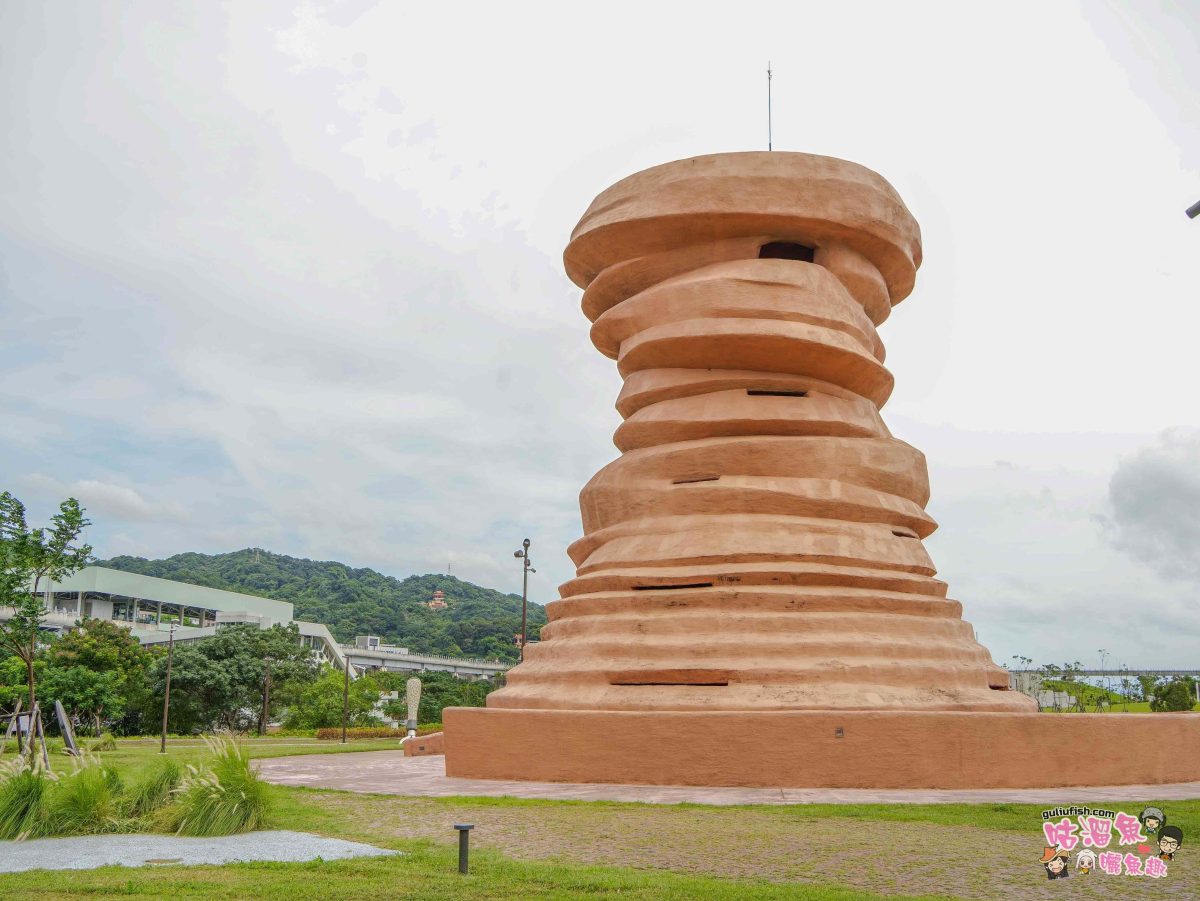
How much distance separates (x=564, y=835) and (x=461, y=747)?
264 inches

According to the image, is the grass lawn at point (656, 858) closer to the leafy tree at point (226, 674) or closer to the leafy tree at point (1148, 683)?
the leafy tree at point (1148, 683)

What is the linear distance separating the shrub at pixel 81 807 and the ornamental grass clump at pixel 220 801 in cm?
65

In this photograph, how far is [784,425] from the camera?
60.7ft

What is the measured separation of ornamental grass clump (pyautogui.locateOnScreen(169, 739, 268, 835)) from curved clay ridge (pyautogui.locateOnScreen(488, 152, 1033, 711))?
628 cm

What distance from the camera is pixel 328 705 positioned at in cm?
4822

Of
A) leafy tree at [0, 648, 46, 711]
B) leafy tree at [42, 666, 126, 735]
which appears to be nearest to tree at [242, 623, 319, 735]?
leafy tree at [42, 666, 126, 735]

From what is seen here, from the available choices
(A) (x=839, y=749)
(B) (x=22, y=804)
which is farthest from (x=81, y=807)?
(A) (x=839, y=749)

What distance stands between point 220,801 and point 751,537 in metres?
9.36

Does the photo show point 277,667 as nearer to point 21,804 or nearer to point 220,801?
point 21,804

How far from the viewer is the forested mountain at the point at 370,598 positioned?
98250 mm

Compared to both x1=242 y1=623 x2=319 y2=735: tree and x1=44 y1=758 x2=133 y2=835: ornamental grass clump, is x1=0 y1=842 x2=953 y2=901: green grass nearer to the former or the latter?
x1=44 y1=758 x2=133 y2=835: ornamental grass clump

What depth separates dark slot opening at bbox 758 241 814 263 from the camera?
20.3 meters

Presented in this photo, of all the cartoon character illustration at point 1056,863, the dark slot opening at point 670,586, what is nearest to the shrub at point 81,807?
the cartoon character illustration at point 1056,863

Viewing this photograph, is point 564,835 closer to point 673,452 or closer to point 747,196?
point 673,452
